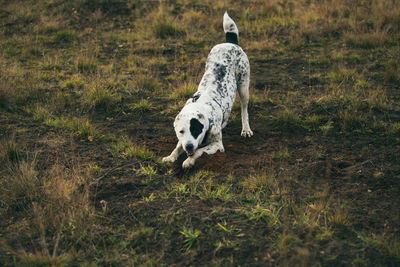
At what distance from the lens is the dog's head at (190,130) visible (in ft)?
15.3

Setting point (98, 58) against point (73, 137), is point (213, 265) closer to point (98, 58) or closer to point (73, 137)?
point (73, 137)

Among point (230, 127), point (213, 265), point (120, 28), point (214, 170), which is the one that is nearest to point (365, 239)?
point (213, 265)

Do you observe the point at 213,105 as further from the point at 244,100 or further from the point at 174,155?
the point at 244,100

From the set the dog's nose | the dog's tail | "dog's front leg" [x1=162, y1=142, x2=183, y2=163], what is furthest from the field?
the dog's tail

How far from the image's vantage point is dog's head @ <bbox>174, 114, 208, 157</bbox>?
4.65 metres

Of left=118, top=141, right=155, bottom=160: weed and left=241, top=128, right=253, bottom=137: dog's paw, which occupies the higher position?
left=118, top=141, right=155, bottom=160: weed

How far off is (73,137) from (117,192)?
170cm

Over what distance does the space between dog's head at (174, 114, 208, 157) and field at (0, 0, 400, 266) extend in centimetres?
38

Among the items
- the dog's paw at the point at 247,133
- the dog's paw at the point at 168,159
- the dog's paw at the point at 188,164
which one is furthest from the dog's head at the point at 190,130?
the dog's paw at the point at 247,133

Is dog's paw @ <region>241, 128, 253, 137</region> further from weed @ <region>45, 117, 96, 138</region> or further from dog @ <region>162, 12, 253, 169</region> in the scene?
weed @ <region>45, 117, 96, 138</region>

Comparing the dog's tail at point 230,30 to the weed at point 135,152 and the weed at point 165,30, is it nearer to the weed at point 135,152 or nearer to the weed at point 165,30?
the weed at point 135,152

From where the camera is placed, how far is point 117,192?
Answer: 4262 mm

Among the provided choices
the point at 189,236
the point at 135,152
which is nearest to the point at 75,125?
the point at 135,152

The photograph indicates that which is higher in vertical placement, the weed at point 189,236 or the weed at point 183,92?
the weed at point 183,92
